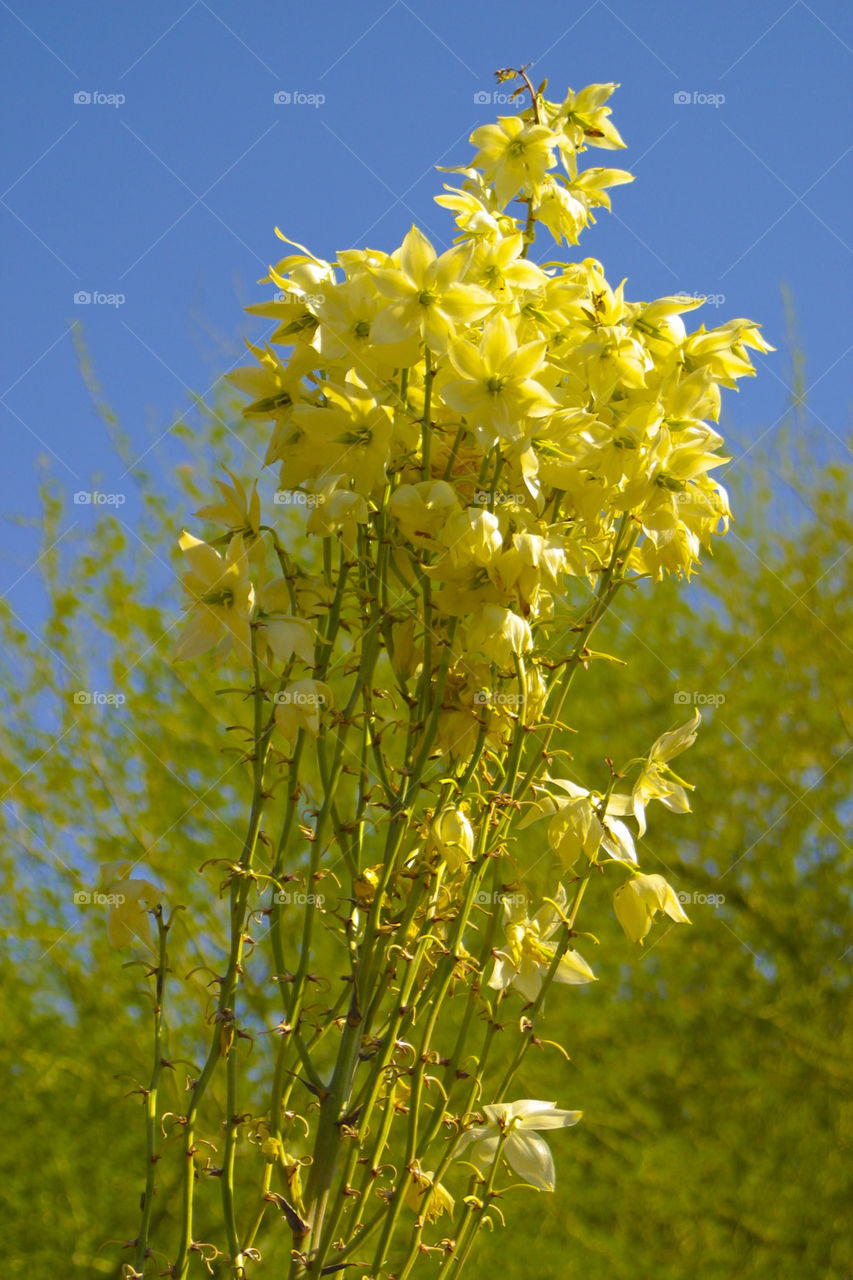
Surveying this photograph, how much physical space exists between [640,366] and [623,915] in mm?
674

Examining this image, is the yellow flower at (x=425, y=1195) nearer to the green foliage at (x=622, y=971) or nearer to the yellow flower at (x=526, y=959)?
the yellow flower at (x=526, y=959)

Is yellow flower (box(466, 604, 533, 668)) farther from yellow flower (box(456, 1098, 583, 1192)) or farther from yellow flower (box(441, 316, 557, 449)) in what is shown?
yellow flower (box(456, 1098, 583, 1192))

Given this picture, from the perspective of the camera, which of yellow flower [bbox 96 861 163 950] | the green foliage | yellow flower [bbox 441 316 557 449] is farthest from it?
the green foliage

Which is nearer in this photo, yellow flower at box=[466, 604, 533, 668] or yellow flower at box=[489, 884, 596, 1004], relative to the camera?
yellow flower at box=[466, 604, 533, 668]

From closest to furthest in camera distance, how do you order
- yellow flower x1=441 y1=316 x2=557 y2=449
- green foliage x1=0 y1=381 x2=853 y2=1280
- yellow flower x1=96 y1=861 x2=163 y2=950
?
yellow flower x1=441 y1=316 x2=557 y2=449 < yellow flower x1=96 y1=861 x2=163 y2=950 < green foliage x1=0 y1=381 x2=853 y2=1280

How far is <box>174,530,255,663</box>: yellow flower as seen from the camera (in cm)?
128

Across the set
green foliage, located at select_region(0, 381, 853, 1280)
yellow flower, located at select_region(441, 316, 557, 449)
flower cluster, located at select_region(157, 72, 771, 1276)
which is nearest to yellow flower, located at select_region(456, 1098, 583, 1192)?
flower cluster, located at select_region(157, 72, 771, 1276)

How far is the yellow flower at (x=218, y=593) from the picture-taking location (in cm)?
128

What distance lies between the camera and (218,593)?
1292mm

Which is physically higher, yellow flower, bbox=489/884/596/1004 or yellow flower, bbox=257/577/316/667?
yellow flower, bbox=257/577/316/667

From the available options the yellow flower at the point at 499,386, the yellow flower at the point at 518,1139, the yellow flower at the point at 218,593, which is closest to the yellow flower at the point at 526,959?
the yellow flower at the point at 518,1139

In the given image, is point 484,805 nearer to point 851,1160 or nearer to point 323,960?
point 323,960

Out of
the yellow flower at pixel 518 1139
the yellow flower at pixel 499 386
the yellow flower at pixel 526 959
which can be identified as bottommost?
the yellow flower at pixel 518 1139

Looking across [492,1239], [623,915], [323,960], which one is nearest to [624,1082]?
[492,1239]
